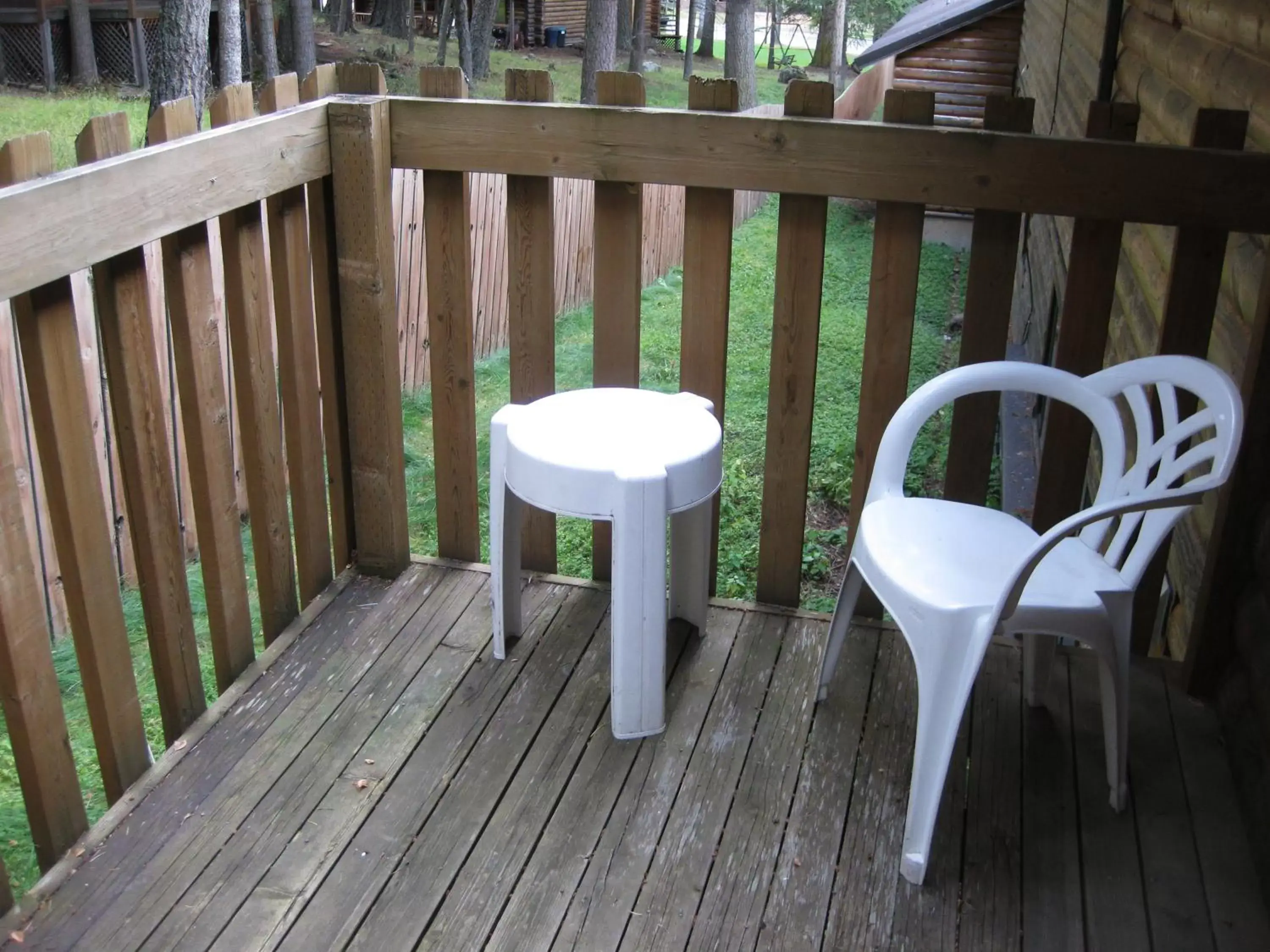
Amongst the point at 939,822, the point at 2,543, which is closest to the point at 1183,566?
the point at 939,822

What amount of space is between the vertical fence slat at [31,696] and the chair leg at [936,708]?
1478 millimetres

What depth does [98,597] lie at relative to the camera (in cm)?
214

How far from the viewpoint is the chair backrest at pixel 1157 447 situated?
2.04 m

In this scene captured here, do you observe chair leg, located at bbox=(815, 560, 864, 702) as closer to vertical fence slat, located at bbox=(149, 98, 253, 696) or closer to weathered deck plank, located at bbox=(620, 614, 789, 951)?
weathered deck plank, located at bbox=(620, 614, 789, 951)

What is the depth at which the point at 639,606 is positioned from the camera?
235 cm

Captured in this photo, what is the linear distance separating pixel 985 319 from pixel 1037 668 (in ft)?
2.58

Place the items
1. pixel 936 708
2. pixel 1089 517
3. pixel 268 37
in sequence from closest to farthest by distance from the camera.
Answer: pixel 1089 517, pixel 936 708, pixel 268 37

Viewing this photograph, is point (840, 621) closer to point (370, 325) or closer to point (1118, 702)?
point (1118, 702)

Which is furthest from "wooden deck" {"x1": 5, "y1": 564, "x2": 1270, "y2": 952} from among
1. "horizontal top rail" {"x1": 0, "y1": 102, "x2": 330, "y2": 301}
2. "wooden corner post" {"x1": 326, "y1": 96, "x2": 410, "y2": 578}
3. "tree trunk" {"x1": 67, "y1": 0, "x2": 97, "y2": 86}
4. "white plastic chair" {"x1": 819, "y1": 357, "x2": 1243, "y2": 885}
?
"tree trunk" {"x1": 67, "y1": 0, "x2": 97, "y2": 86}

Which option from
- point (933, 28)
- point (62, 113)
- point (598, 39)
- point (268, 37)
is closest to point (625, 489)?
point (933, 28)

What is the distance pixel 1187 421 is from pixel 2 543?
2078mm

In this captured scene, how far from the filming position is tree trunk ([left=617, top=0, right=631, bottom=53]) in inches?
1323

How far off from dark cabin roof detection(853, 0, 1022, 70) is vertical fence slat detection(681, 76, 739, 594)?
9822 millimetres

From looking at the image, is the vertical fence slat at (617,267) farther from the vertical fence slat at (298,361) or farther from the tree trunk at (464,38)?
the tree trunk at (464,38)
